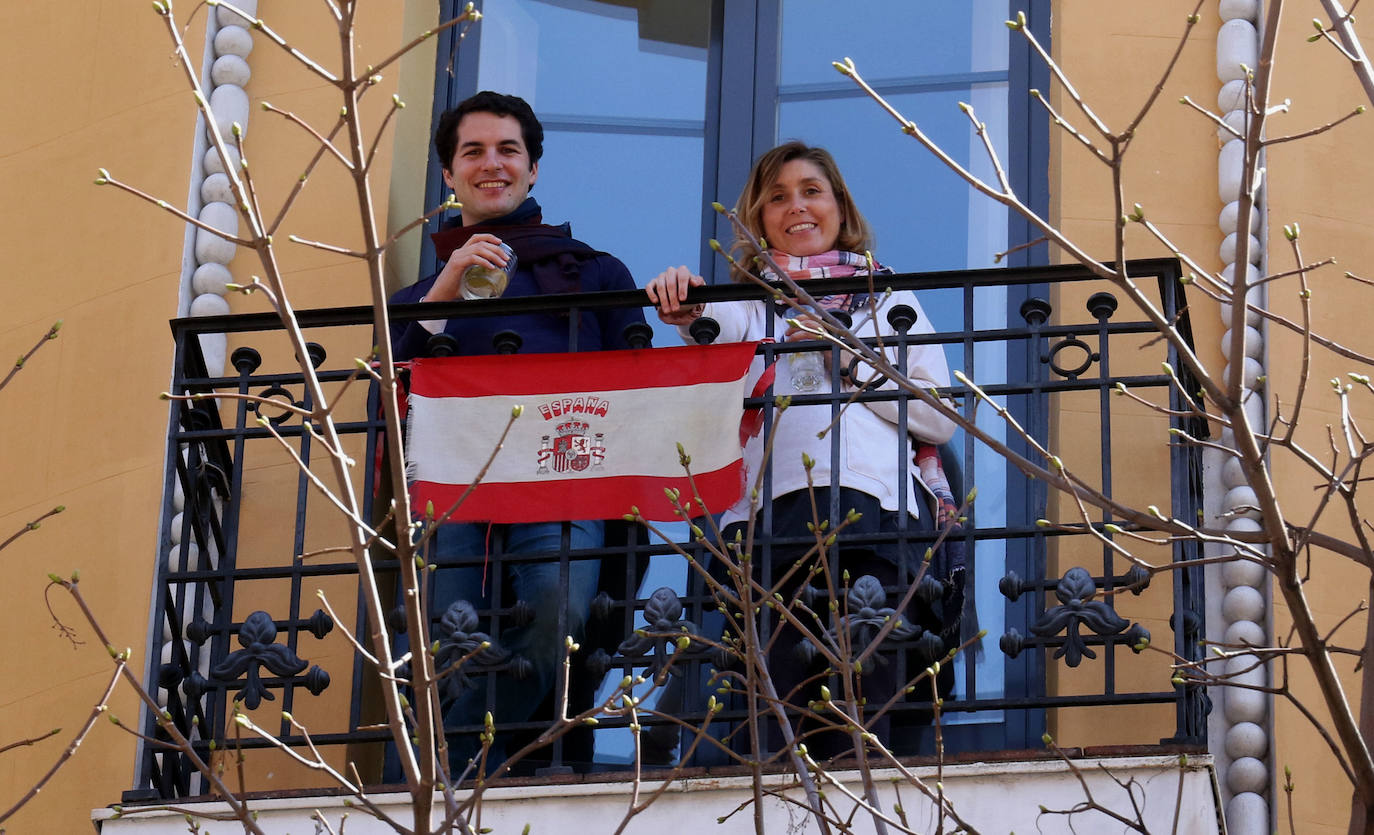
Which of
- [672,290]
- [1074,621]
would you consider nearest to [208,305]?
[672,290]

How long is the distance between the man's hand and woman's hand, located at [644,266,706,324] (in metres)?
0.46

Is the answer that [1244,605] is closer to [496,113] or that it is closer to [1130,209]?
[1130,209]

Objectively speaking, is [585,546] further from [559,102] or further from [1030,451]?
[559,102]

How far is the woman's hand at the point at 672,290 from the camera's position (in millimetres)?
5777

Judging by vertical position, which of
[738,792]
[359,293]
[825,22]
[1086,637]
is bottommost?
[738,792]

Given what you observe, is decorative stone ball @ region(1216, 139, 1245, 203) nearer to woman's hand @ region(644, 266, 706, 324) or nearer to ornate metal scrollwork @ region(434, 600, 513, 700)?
woman's hand @ region(644, 266, 706, 324)

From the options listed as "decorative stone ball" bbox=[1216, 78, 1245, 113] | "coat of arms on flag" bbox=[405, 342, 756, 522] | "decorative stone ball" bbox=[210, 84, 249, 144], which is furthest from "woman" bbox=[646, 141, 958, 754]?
"decorative stone ball" bbox=[210, 84, 249, 144]

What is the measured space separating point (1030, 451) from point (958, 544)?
70 centimetres

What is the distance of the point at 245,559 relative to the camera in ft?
21.5

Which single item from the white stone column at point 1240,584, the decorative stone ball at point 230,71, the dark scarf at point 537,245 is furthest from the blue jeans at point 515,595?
the decorative stone ball at point 230,71

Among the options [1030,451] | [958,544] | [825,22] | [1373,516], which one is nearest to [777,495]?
[958,544]

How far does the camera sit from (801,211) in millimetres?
6211

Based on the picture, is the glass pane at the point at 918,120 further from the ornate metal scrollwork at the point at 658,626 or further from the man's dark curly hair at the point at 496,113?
the ornate metal scrollwork at the point at 658,626

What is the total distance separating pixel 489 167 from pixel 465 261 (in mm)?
484
